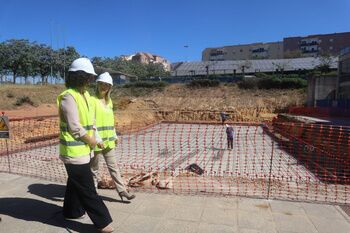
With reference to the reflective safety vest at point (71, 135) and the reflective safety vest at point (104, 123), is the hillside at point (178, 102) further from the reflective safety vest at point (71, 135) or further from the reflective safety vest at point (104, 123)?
the reflective safety vest at point (71, 135)

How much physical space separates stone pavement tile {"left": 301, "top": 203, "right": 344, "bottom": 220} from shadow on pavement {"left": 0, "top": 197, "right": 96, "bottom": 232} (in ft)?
9.67

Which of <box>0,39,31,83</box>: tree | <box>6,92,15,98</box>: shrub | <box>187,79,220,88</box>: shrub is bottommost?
<box>6,92,15,98</box>: shrub

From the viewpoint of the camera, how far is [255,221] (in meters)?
4.02

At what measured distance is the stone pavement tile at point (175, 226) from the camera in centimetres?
372

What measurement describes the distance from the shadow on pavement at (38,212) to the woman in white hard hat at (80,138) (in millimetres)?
375

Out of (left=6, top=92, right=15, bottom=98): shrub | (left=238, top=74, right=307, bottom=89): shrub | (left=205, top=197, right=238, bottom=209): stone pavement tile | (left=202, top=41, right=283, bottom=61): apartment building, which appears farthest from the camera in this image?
(left=202, top=41, right=283, bottom=61): apartment building

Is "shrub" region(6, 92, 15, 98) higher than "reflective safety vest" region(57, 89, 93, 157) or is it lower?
higher

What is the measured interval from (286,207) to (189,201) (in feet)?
4.60

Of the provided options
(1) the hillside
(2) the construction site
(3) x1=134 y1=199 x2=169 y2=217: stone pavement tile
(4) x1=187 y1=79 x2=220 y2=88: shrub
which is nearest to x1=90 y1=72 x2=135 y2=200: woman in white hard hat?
(3) x1=134 y1=199 x2=169 y2=217: stone pavement tile

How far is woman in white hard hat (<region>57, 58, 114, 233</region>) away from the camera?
334 centimetres

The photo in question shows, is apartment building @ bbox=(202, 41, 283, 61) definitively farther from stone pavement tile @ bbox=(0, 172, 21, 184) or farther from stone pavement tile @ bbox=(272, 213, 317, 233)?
stone pavement tile @ bbox=(272, 213, 317, 233)

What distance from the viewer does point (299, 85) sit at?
1607 inches

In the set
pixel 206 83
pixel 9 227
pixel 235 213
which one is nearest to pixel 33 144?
pixel 9 227

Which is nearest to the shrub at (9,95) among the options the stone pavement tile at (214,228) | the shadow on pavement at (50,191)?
the shadow on pavement at (50,191)
